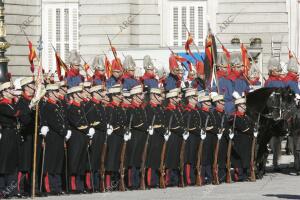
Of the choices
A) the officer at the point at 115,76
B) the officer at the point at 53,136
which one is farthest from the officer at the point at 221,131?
the officer at the point at 53,136

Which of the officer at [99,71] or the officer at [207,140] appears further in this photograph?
the officer at [99,71]

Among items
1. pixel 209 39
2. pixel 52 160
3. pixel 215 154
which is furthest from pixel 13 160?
pixel 209 39

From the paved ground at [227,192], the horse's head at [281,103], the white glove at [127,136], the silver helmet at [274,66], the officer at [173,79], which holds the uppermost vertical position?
the silver helmet at [274,66]

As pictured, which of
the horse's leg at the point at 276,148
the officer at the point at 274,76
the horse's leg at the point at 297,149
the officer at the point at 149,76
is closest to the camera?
the horse's leg at the point at 297,149

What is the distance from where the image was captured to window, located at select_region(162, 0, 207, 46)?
38.3 metres

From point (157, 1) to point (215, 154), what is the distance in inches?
638

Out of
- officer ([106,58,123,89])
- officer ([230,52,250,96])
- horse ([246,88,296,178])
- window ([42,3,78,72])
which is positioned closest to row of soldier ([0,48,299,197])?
horse ([246,88,296,178])

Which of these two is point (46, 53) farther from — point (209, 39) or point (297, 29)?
point (209, 39)

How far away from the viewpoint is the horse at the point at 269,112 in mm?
23281

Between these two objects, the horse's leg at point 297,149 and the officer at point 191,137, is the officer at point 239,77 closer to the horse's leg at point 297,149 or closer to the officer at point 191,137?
the horse's leg at point 297,149

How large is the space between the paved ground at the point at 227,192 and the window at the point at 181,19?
15528 millimetres

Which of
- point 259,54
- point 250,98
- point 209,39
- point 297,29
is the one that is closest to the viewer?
point 250,98

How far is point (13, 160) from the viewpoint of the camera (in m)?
20.3

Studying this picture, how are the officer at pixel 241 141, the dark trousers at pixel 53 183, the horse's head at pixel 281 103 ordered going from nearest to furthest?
the dark trousers at pixel 53 183, the officer at pixel 241 141, the horse's head at pixel 281 103
